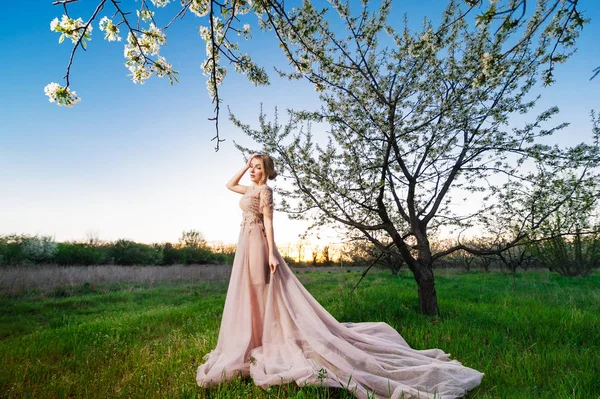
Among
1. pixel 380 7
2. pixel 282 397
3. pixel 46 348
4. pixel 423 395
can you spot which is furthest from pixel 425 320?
pixel 46 348

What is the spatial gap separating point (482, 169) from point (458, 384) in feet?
16.3

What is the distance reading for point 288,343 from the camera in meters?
3.85

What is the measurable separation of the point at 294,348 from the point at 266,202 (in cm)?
202

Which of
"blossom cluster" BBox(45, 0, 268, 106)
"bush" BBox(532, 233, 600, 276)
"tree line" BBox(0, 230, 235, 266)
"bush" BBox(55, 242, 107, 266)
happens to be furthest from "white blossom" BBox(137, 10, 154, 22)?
"bush" BBox(55, 242, 107, 266)

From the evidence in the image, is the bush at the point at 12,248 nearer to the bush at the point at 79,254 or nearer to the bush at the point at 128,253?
the bush at the point at 79,254

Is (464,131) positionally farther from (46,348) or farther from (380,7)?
(46,348)

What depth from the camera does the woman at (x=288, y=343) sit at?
3385 millimetres

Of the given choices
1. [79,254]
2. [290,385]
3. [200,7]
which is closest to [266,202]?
[290,385]

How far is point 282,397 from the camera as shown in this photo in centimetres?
320

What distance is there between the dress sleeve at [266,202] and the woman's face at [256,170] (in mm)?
268

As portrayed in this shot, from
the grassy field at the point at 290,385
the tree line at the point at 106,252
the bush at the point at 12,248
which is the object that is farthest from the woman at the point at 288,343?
the bush at the point at 12,248

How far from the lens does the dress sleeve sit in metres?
4.48

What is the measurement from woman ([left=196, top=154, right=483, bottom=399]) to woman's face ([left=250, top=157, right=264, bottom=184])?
16 millimetres

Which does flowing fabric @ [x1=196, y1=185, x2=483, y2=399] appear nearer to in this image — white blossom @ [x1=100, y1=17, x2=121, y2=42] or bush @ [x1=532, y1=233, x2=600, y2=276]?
white blossom @ [x1=100, y1=17, x2=121, y2=42]
